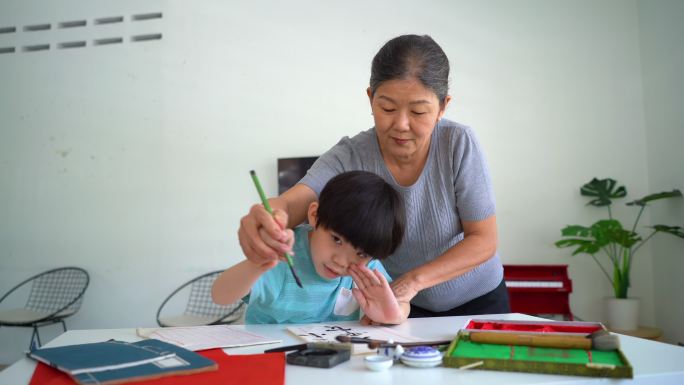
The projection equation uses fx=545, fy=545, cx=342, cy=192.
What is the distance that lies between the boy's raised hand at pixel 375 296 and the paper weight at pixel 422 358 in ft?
1.17

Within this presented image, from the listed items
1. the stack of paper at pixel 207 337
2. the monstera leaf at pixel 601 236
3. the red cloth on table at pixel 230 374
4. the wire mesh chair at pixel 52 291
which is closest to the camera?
the red cloth on table at pixel 230 374

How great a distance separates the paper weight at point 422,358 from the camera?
2.95 ft

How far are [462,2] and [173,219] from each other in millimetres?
2759

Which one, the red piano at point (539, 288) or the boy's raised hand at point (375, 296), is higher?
the boy's raised hand at point (375, 296)

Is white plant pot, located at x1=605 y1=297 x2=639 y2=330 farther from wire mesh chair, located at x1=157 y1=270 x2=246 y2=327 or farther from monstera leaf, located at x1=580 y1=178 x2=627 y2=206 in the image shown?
wire mesh chair, located at x1=157 y1=270 x2=246 y2=327

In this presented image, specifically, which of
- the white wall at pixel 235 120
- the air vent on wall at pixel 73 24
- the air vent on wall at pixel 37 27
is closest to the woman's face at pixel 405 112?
the white wall at pixel 235 120

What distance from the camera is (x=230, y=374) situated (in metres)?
0.85

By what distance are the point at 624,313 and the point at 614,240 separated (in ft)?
1.61

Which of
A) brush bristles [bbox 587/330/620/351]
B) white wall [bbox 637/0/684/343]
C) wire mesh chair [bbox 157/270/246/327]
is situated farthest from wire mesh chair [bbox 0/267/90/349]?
white wall [bbox 637/0/684/343]

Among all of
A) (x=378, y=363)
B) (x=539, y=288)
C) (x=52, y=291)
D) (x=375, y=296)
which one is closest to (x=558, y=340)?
(x=378, y=363)

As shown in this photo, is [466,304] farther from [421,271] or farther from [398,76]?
[398,76]

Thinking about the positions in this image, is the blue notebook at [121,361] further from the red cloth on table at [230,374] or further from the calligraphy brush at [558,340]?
the calligraphy brush at [558,340]

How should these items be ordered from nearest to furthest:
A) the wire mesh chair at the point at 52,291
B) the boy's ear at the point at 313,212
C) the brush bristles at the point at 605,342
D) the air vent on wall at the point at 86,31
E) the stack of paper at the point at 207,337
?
the brush bristles at the point at 605,342
the stack of paper at the point at 207,337
the boy's ear at the point at 313,212
the wire mesh chair at the point at 52,291
the air vent on wall at the point at 86,31

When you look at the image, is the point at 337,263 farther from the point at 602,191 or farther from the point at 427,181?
the point at 602,191
